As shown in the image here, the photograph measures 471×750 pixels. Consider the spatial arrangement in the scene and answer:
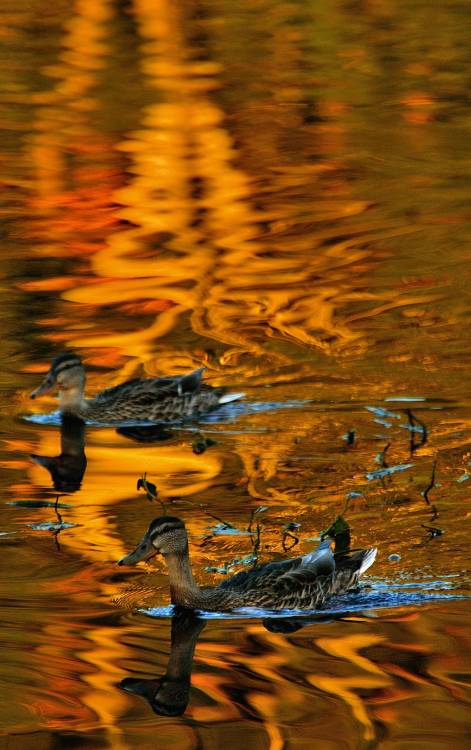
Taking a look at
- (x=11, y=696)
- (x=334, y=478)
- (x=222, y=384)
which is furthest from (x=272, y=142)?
(x=11, y=696)

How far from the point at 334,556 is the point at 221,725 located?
2165 mm

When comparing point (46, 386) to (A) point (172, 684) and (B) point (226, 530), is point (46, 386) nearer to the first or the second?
(B) point (226, 530)

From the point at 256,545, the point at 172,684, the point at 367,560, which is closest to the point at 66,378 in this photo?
the point at 256,545

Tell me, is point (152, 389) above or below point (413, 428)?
below

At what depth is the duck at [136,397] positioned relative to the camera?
45.5ft

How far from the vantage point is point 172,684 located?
28.2 feet

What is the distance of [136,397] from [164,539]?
4.46 m

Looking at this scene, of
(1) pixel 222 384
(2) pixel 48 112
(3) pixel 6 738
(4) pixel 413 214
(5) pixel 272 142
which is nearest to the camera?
(3) pixel 6 738

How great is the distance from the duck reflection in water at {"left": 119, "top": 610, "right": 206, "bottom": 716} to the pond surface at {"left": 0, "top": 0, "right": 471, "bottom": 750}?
0.8 inches

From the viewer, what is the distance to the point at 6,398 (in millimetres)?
14031

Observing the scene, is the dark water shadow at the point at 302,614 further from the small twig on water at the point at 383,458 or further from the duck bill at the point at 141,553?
the small twig on water at the point at 383,458

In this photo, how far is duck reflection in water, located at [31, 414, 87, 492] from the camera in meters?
12.0

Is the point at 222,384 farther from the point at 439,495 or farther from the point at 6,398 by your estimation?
the point at 439,495

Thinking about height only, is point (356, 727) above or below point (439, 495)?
above
